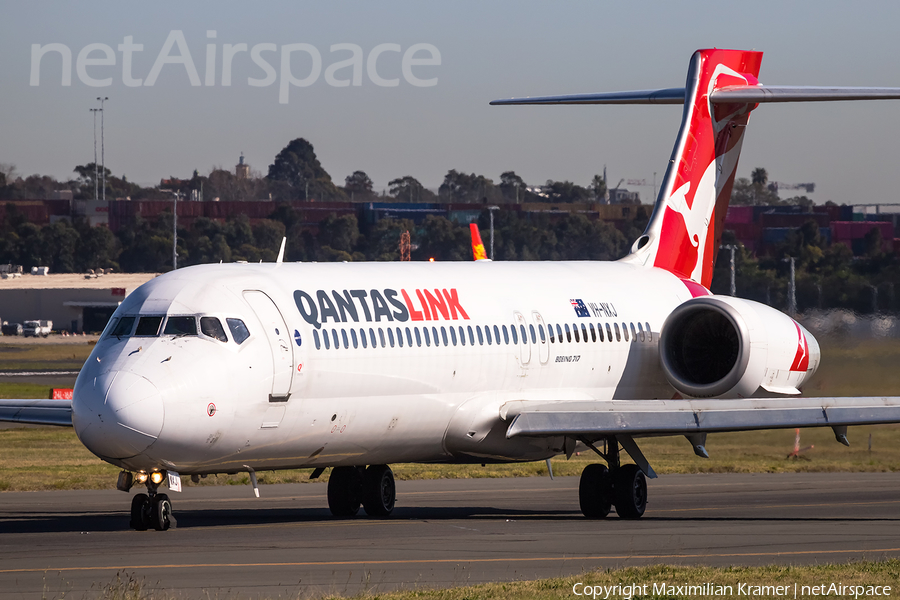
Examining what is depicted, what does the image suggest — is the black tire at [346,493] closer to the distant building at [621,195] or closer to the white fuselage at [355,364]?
the white fuselage at [355,364]

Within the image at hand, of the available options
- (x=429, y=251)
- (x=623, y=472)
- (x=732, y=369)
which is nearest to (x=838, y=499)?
(x=732, y=369)

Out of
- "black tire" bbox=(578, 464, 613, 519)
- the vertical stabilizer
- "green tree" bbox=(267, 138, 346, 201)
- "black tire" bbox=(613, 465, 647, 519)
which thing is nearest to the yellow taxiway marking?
"black tire" bbox=(613, 465, 647, 519)

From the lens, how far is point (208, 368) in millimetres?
17156

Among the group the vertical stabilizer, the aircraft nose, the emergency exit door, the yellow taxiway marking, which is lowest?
the yellow taxiway marking

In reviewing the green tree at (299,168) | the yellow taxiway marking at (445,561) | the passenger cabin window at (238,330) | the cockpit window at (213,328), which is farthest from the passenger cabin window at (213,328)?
the green tree at (299,168)

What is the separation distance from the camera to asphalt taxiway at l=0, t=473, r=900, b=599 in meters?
14.4

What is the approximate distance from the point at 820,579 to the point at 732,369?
10024 millimetres

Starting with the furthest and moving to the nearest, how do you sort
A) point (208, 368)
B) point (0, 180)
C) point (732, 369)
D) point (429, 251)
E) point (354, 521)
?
point (0, 180), point (429, 251), point (732, 369), point (354, 521), point (208, 368)

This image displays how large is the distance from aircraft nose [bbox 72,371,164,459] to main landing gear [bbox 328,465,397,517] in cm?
639

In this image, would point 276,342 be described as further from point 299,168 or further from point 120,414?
point 299,168

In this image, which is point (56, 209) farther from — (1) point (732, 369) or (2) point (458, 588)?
(2) point (458, 588)

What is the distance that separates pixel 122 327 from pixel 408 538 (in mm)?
4461

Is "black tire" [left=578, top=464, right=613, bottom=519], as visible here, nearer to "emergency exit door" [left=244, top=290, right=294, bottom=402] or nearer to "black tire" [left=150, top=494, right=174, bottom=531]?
"emergency exit door" [left=244, top=290, right=294, bottom=402]

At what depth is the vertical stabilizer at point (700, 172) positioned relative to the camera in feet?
90.2
